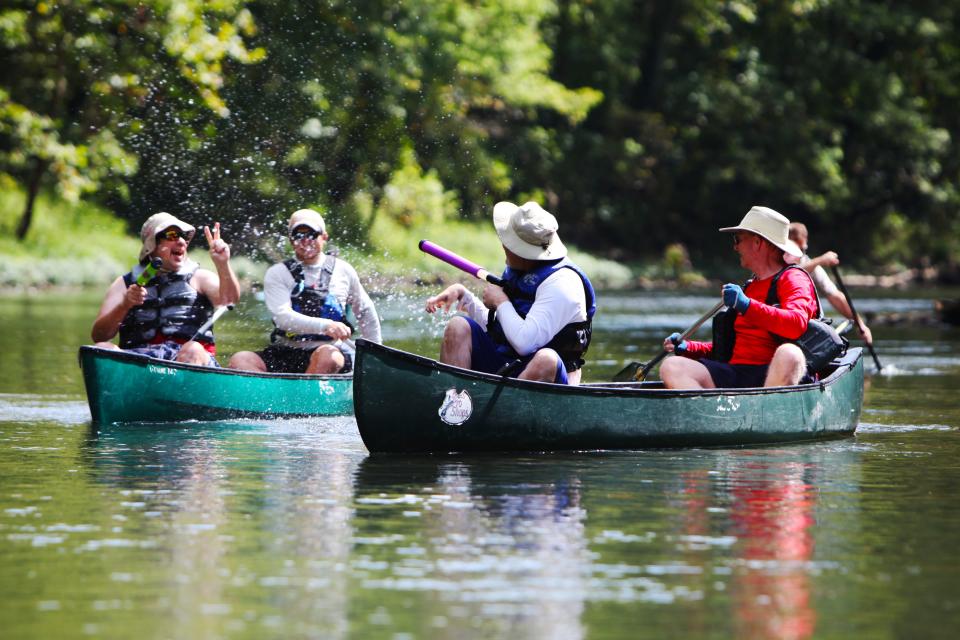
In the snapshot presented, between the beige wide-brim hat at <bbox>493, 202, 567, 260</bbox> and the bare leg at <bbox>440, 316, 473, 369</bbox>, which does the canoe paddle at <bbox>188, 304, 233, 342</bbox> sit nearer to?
the bare leg at <bbox>440, 316, 473, 369</bbox>

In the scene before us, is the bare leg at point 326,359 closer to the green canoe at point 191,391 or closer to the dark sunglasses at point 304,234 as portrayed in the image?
the green canoe at point 191,391

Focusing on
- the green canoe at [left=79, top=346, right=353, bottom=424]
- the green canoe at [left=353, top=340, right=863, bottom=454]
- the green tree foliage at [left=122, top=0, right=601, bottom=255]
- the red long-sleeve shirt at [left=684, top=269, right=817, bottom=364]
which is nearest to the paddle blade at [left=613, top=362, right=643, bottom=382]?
the red long-sleeve shirt at [left=684, top=269, right=817, bottom=364]

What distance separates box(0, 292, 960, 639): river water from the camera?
5.63 meters

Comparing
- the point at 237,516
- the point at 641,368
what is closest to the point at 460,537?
the point at 237,516

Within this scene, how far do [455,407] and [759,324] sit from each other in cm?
177

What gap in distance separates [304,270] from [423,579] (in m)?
5.47

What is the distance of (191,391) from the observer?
11.3 m

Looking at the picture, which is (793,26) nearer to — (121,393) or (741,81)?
(741,81)

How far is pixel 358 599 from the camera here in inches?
→ 231

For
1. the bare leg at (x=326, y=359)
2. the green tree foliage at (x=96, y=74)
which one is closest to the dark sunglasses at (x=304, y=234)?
the bare leg at (x=326, y=359)

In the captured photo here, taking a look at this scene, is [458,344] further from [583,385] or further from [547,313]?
[583,385]

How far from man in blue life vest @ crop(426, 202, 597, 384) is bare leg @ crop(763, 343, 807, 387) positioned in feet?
3.98

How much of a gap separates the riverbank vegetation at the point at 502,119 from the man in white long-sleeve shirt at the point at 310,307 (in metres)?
14.9

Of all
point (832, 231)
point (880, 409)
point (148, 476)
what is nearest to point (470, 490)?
point (148, 476)
